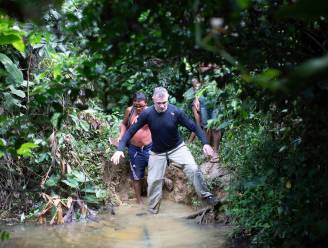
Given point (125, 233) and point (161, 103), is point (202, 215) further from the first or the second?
point (161, 103)

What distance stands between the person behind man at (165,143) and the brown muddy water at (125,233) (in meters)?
0.49

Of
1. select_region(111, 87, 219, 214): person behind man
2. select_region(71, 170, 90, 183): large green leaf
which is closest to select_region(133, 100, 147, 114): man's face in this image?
select_region(111, 87, 219, 214): person behind man

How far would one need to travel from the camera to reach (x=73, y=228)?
21.0 feet

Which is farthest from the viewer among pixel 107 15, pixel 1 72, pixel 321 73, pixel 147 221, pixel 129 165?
pixel 129 165

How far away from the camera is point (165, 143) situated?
697 centimetres

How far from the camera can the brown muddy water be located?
18.5 ft

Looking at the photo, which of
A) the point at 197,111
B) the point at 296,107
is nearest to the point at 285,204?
the point at 296,107

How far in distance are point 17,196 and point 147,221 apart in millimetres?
1844

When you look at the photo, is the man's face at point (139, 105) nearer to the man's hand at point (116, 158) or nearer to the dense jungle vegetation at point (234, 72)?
the man's hand at point (116, 158)

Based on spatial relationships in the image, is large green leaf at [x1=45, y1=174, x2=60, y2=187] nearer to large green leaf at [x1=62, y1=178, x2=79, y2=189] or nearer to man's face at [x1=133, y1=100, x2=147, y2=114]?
large green leaf at [x1=62, y1=178, x2=79, y2=189]

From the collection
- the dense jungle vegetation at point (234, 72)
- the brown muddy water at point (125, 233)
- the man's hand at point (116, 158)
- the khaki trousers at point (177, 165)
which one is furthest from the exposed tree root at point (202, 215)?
the man's hand at point (116, 158)

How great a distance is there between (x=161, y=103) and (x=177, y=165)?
3.11 feet

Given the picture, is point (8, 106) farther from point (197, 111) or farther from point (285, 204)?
Answer: point (285, 204)

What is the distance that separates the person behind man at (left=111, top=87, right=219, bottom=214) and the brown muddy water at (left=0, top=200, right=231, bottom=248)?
0.49m
